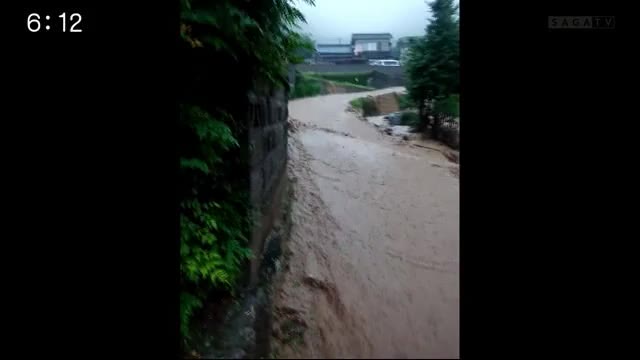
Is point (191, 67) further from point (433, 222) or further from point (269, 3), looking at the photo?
point (433, 222)

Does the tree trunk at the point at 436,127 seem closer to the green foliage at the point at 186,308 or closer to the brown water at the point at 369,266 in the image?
the brown water at the point at 369,266

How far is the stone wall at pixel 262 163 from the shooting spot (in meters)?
3.14

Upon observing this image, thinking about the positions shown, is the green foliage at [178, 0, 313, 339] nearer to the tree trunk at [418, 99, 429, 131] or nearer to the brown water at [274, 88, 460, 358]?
the brown water at [274, 88, 460, 358]

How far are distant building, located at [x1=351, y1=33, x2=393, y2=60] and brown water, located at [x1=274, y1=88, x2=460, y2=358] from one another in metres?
2.18

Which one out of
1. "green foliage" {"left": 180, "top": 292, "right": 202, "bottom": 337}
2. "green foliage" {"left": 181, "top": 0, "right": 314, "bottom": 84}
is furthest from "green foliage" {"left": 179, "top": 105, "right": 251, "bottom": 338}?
"green foliage" {"left": 181, "top": 0, "right": 314, "bottom": 84}

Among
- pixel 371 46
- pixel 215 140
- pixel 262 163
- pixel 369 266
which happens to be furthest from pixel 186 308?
pixel 371 46

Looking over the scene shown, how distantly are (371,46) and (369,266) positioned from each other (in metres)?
4.30

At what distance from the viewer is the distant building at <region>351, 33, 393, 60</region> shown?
19.9 ft

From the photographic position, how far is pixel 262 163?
11.7 feet

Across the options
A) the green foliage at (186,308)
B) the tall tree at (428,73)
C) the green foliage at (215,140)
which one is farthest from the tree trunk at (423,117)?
the green foliage at (186,308)
